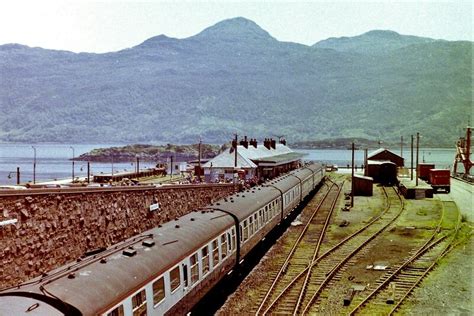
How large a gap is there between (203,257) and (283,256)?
36.8 ft

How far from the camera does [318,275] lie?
2508 cm

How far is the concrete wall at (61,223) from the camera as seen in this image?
1853cm

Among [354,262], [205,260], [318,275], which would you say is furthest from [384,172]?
[205,260]

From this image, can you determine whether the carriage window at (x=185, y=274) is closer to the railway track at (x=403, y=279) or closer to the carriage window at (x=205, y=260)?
the carriage window at (x=205, y=260)

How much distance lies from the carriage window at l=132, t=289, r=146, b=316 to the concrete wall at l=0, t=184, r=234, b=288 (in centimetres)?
706

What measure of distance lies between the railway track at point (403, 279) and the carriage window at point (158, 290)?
8.36m

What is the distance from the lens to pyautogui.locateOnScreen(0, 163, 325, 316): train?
11.1 metres

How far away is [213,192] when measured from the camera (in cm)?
4275

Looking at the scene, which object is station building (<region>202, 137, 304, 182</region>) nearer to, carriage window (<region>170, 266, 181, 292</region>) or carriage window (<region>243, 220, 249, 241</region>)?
carriage window (<region>243, 220, 249, 241</region>)

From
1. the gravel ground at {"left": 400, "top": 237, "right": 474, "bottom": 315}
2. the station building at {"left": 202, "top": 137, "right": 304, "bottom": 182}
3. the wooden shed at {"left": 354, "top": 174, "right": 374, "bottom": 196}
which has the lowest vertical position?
the gravel ground at {"left": 400, "top": 237, "right": 474, "bottom": 315}

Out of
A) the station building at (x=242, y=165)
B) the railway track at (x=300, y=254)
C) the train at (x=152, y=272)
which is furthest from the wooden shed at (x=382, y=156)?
the train at (x=152, y=272)

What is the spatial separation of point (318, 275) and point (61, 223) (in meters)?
12.4

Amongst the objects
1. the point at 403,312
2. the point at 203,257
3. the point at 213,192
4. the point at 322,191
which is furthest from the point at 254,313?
the point at 322,191

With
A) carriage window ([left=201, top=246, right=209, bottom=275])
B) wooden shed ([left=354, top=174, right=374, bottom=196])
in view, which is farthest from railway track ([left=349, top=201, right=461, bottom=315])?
wooden shed ([left=354, top=174, right=374, bottom=196])
